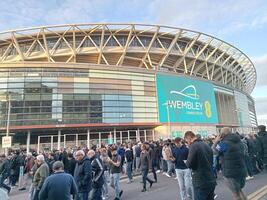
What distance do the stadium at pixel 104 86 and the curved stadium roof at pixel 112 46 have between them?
0.17 meters

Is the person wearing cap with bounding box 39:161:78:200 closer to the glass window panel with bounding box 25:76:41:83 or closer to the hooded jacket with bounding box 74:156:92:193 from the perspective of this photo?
the hooded jacket with bounding box 74:156:92:193

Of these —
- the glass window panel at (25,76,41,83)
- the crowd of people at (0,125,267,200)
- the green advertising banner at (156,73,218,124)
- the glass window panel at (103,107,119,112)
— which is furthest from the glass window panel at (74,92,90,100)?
the crowd of people at (0,125,267,200)

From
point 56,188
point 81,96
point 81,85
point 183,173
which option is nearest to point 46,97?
point 81,96

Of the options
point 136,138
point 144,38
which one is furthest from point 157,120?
point 144,38

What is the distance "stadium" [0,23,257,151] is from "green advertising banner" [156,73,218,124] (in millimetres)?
167

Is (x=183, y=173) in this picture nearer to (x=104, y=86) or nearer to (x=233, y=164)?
(x=233, y=164)

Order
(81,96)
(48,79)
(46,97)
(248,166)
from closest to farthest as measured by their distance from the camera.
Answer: (248,166) → (46,97) → (48,79) → (81,96)

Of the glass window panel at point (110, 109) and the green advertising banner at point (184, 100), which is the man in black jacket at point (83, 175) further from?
the green advertising banner at point (184, 100)

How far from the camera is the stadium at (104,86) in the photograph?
107 ft

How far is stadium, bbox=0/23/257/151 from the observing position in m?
32.6

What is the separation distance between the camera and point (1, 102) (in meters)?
31.5

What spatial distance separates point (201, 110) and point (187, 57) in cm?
1105

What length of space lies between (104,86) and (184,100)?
555 inches

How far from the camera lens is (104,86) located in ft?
118
